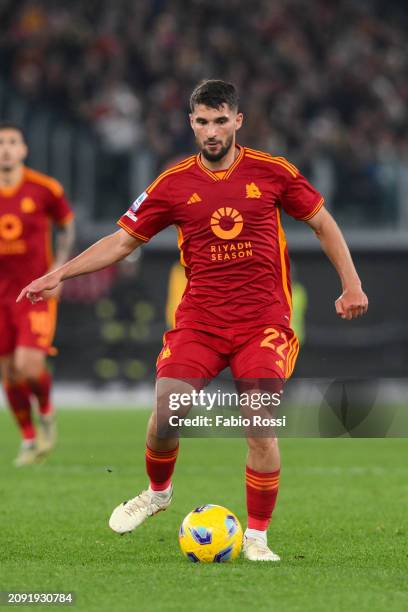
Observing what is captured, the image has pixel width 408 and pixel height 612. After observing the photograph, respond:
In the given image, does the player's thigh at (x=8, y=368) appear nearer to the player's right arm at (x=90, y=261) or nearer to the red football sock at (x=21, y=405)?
the red football sock at (x=21, y=405)

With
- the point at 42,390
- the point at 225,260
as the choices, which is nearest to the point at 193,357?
the point at 225,260

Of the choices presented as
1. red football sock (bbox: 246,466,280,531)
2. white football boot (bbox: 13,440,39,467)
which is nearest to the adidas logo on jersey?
red football sock (bbox: 246,466,280,531)

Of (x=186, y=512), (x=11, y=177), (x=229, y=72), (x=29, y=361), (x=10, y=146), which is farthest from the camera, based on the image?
(x=229, y=72)

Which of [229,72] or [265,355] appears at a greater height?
[229,72]

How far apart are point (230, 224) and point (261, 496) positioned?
1.23m

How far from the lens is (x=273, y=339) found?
5.84 meters

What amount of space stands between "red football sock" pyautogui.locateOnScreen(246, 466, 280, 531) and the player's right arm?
1.15 metres

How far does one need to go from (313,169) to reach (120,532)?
12575 mm

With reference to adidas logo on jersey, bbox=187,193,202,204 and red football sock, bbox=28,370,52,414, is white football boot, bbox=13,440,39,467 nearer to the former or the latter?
red football sock, bbox=28,370,52,414

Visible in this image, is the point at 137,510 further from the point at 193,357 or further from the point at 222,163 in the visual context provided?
the point at 222,163

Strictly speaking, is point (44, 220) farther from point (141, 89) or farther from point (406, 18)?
point (406, 18)

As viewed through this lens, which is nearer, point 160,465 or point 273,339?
point 273,339

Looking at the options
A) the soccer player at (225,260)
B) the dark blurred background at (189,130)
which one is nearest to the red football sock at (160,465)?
the soccer player at (225,260)

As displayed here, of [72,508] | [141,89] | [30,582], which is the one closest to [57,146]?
[141,89]
